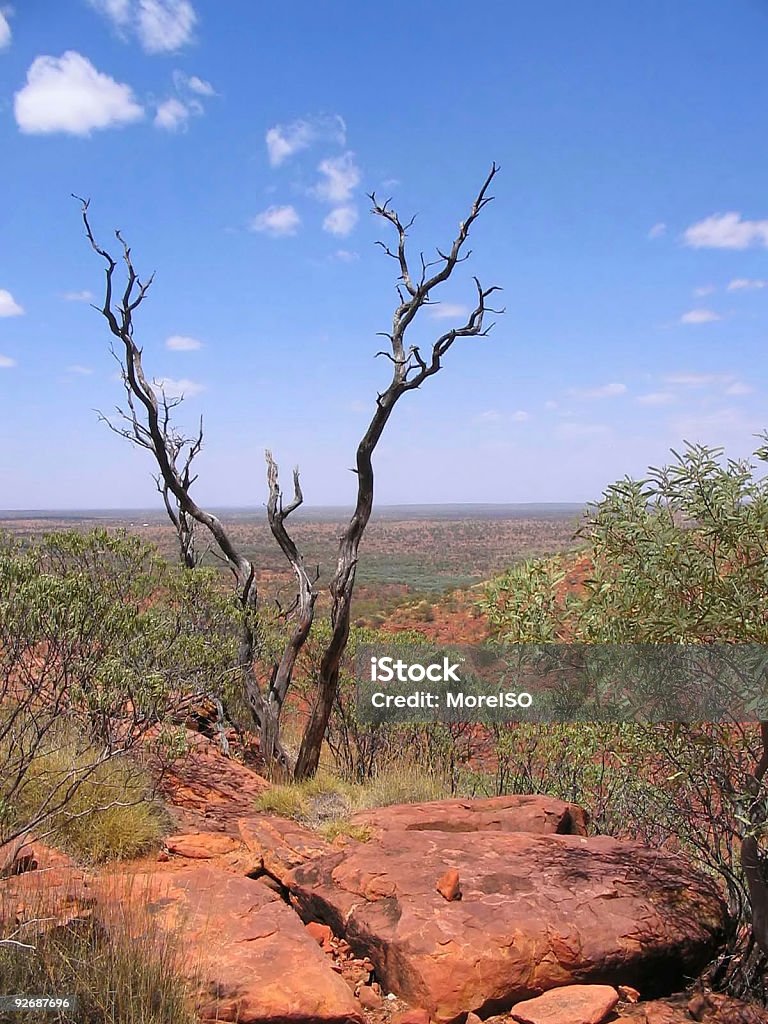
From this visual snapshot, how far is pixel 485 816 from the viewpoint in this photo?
7297 millimetres

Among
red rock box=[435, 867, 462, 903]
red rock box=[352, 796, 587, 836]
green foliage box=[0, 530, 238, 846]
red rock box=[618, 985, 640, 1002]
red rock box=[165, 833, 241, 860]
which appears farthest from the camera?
red rock box=[352, 796, 587, 836]

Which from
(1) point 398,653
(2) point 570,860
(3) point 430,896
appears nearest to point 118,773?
(3) point 430,896

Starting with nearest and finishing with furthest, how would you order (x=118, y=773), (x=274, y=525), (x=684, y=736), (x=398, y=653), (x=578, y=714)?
(x=684, y=736), (x=578, y=714), (x=118, y=773), (x=274, y=525), (x=398, y=653)

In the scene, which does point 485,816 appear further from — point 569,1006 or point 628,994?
point 569,1006

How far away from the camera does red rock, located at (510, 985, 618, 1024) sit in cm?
447

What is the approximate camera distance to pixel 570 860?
20.0 ft

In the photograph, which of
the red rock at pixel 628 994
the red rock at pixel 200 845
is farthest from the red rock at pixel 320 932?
the red rock at pixel 628 994

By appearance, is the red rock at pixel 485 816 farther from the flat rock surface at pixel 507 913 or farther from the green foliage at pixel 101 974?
the green foliage at pixel 101 974

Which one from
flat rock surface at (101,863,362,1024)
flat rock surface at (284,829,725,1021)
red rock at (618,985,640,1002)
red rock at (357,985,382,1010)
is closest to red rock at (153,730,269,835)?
flat rock surface at (284,829,725,1021)

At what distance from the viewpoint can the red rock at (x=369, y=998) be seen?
4.71 meters

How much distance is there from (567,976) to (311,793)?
164 inches

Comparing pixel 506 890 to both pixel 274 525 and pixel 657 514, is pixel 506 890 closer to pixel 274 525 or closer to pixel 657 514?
pixel 657 514

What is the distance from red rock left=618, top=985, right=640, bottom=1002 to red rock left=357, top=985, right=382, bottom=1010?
157 cm

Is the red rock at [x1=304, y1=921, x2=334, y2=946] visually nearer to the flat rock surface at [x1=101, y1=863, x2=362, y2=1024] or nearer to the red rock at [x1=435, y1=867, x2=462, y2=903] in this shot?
the flat rock surface at [x1=101, y1=863, x2=362, y2=1024]
